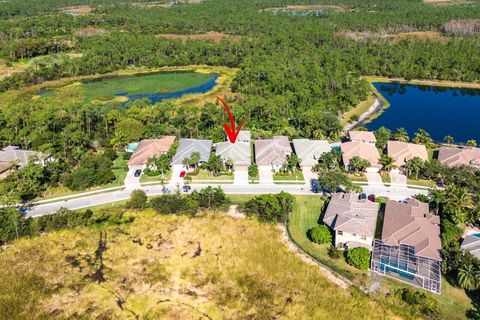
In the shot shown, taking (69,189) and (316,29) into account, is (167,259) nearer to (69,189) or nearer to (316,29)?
(69,189)

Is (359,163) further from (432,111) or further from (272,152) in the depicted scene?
(432,111)

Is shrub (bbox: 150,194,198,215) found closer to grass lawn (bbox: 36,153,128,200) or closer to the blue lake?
grass lawn (bbox: 36,153,128,200)

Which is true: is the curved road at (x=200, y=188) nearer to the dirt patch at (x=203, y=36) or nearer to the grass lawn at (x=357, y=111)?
the grass lawn at (x=357, y=111)

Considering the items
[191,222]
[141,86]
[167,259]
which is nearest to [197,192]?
[191,222]

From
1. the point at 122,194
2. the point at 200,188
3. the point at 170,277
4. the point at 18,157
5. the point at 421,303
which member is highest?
the point at 18,157

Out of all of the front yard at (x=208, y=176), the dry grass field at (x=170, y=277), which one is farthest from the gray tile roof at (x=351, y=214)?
the front yard at (x=208, y=176)

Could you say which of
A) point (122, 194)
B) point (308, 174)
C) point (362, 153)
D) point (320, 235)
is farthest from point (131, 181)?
point (362, 153)

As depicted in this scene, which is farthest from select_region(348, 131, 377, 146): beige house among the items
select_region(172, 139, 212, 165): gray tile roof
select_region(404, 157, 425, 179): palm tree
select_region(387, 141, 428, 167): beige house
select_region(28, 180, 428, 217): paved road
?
select_region(172, 139, 212, 165): gray tile roof
